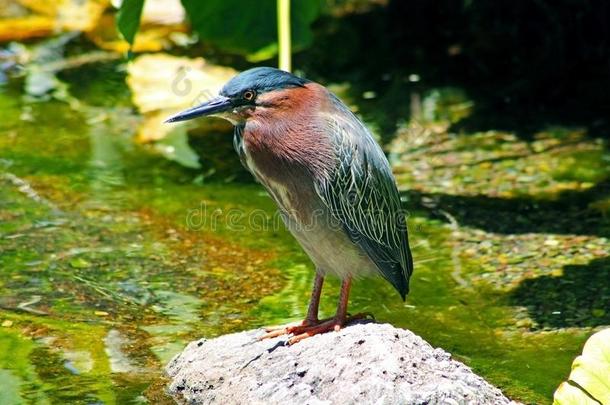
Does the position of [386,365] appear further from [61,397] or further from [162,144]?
[162,144]

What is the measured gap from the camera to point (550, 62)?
959cm

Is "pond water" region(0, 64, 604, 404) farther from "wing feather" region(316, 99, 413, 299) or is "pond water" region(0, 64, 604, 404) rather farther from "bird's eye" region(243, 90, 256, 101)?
"bird's eye" region(243, 90, 256, 101)

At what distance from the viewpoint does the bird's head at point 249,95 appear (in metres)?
4.63

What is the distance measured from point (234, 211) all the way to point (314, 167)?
7.62ft

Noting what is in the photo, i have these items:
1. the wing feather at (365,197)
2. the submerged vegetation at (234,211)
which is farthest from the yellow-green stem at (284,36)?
the wing feather at (365,197)

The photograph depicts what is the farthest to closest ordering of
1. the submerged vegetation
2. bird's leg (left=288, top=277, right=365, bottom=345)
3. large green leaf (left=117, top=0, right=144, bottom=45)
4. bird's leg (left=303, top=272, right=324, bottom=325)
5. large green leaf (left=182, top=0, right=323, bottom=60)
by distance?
large green leaf (left=182, top=0, right=323, bottom=60)
large green leaf (left=117, top=0, right=144, bottom=45)
the submerged vegetation
bird's leg (left=303, top=272, right=324, bottom=325)
bird's leg (left=288, top=277, right=365, bottom=345)

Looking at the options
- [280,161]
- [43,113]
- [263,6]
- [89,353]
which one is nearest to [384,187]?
[280,161]

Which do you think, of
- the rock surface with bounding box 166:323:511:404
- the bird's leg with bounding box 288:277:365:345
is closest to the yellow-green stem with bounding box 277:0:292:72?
the bird's leg with bounding box 288:277:365:345

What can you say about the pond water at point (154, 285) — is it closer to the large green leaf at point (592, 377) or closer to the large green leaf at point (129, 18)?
the large green leaf at point (592, 377)

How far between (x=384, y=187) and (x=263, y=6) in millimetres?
3288

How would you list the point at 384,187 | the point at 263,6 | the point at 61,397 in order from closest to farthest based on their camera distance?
the point at 61,397 → the point at 384,187 → the point at 263,6

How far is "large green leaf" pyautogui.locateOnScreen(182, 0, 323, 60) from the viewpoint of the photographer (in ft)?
25.8

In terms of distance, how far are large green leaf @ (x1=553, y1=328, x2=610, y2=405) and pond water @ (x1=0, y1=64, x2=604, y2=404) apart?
2.50 feet
